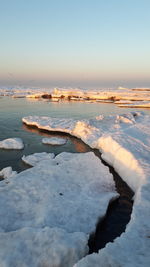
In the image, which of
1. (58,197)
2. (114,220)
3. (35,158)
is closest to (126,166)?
(114,220)

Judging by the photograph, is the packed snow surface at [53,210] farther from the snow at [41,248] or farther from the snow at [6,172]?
the snow at [6,172]

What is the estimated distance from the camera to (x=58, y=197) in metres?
7.13

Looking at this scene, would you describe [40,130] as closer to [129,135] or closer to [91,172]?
[129,135]

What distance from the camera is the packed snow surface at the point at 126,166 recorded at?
4.05 metres

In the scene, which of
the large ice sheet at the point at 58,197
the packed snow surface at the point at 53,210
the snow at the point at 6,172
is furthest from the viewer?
the snow at the point at 6,172

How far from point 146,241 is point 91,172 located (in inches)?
184

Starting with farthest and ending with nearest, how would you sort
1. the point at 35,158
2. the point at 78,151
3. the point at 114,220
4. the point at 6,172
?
the point at 78,151 → the point at 35,158 → the point at 6,172 → the point at 114,220

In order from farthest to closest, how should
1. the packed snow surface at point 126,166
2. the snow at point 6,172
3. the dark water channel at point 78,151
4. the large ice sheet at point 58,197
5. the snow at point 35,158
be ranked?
the snow at point 35,158 < the snow at point 6,172 < the dark water channel at point 78,151 < the large ice sheet at point 58,197 < the packed snow surface at point 126,166

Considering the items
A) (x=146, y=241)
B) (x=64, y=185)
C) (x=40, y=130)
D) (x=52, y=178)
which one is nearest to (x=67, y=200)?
(x=64, y=185)

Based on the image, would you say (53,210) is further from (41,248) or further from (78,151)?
(78,151)

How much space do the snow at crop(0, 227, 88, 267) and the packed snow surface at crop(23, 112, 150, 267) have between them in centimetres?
72

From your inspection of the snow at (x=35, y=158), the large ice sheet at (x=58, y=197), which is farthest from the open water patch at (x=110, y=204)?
the large ice sheet at (x=58, y=197)

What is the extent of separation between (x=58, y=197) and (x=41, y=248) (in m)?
2.53

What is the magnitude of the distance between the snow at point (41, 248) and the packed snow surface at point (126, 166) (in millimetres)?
718
